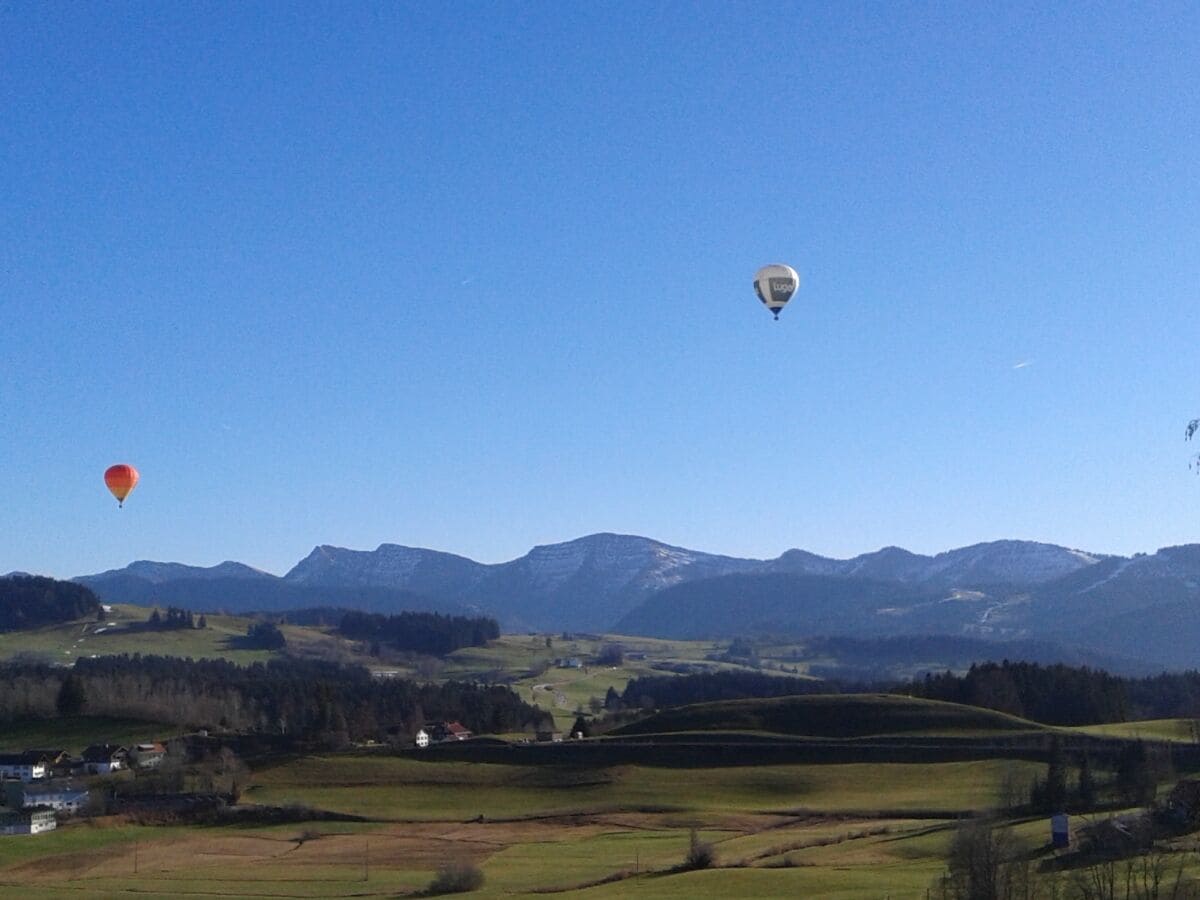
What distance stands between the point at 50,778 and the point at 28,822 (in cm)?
3013

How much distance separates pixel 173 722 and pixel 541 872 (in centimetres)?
9718

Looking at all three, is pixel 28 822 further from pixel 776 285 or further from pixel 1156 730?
pixel 1156 730

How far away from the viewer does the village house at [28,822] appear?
8994 cm

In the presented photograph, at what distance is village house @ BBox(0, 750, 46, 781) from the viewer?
121688mm

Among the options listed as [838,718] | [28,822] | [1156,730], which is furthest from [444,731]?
[1156,730]

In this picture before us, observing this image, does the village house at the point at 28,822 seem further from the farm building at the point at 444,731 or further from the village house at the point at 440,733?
the farm building at the point at 444,731

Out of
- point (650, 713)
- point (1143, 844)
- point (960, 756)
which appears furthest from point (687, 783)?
point (650, 713)

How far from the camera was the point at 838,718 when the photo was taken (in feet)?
412

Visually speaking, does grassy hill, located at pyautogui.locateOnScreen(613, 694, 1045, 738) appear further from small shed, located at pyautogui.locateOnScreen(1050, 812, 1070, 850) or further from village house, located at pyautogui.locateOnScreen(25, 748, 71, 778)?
small shed, located at pyautogui.locateOnScreen(1050, 812, 1070, 850)

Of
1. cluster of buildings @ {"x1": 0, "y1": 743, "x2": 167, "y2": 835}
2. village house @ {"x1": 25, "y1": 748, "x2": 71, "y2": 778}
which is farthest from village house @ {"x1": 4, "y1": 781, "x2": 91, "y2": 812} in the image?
village house @ {"x1": 25, "y1": 748, "x2": 71, "y2": 778}

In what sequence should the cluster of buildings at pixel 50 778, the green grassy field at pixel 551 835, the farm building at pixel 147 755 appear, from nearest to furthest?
the green grassy field at pixel 551 835 → the cluster of buildings at pixel 50 778 → the farm building at pixel 147 755

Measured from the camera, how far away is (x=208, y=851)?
77062mm

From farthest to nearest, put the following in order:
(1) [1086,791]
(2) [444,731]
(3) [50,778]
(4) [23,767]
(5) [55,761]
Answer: (2) [444,731] < (5) [55,761] < (4) [23,767] < (3) [50,778] < (1) [1086,791]

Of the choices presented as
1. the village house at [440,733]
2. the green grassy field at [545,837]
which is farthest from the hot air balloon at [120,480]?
the village house at [440,733]
